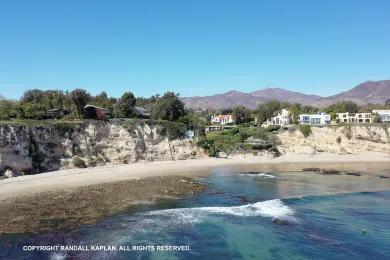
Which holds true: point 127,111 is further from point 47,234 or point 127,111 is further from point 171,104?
point 47,234

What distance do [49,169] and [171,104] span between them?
33926mm

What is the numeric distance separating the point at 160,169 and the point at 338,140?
125 feet

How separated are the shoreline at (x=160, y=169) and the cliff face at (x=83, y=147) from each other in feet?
7.91

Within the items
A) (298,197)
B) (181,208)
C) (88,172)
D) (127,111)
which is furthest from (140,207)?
(127,111)

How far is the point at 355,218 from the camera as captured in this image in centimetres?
2892

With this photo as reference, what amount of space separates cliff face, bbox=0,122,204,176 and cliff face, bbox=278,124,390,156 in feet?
62.4

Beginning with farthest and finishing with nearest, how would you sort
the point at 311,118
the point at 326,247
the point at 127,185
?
the point at 311,118 → the point at 127,185 → the point at 326,247

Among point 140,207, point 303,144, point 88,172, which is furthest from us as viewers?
point 303,144

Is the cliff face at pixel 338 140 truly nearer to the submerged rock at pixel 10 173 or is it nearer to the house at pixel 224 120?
the house at pixel 224 120

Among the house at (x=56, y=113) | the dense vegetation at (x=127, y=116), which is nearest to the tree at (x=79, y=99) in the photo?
the dense vegetation at (x=127, y=116)

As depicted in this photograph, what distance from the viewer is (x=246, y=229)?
25.8m

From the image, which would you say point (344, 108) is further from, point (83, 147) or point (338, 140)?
point (83, 147)

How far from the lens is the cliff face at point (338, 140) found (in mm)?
73688

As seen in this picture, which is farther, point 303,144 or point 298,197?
point 303,144
